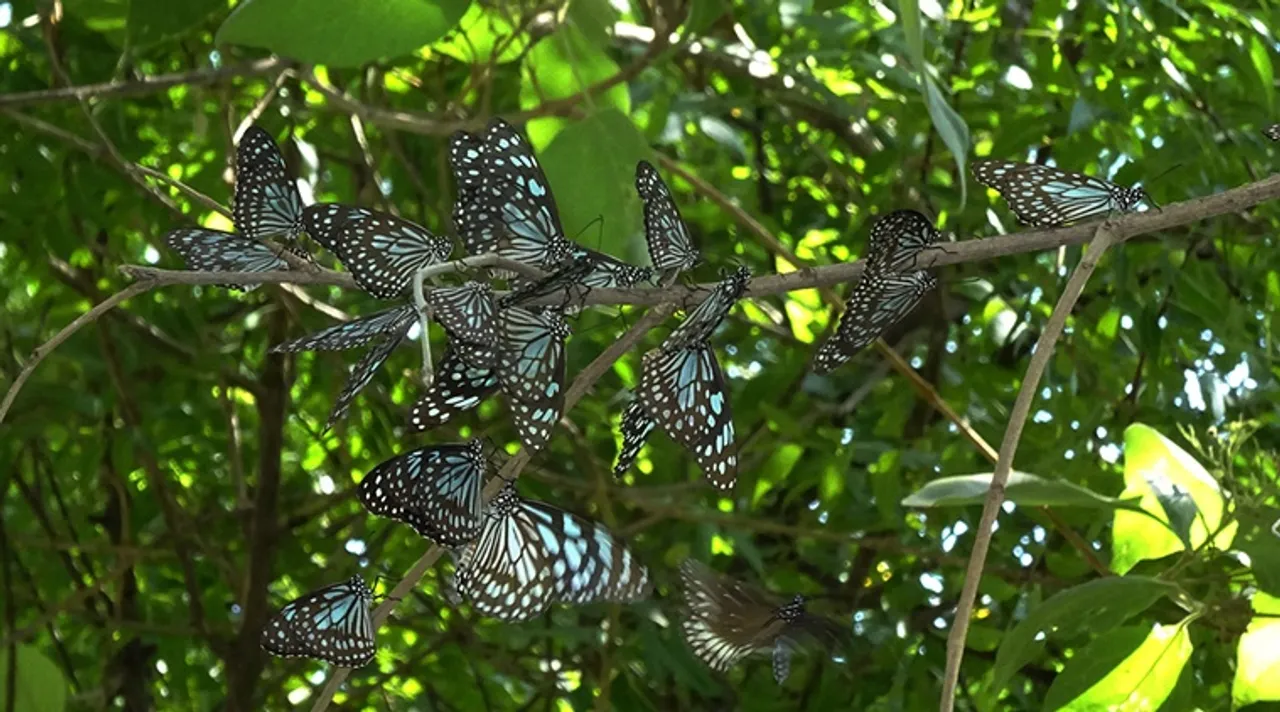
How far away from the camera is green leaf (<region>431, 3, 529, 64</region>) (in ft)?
3.34

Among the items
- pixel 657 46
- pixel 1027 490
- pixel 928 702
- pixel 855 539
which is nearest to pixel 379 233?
pixel 1027 490

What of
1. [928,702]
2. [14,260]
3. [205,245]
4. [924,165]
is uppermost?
[14,260]

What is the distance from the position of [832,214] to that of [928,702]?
602mm

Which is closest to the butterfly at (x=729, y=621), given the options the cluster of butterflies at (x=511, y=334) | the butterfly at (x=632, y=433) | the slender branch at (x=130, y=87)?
the cluster of butterflies at (x=511, y=334)

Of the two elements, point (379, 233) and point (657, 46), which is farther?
point (657, 46)

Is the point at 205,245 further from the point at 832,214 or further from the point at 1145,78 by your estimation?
the point at 832,214

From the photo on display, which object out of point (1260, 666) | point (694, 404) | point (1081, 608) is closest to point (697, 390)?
point (694, 404)

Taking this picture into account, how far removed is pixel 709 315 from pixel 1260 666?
47cm

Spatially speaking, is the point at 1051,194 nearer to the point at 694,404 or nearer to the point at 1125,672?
the point at 694,404

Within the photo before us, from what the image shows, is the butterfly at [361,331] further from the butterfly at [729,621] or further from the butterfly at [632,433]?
the butterfly at [729,621]

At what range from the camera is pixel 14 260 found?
1.78 metres

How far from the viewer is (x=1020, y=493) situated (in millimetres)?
607

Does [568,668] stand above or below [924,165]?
below

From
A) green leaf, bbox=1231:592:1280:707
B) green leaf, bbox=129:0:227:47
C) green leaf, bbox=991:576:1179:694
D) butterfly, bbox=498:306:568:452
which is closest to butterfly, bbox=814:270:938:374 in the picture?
butterfly, bbox=498:306:568:452
